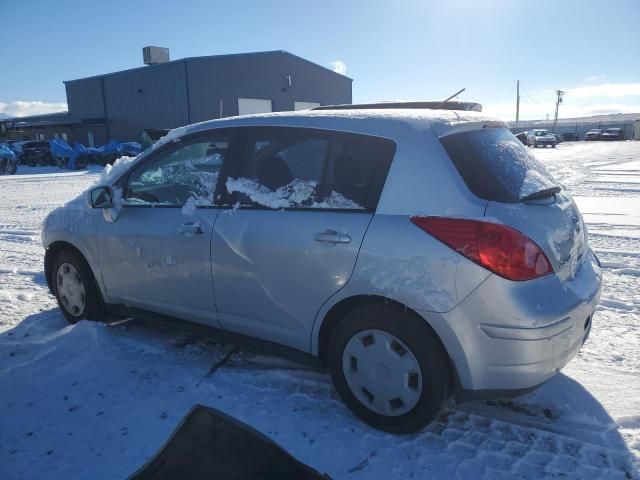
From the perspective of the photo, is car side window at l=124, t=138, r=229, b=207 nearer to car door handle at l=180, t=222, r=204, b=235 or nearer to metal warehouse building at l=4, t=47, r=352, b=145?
car door handle at l=180, t=222, r=204, b=235

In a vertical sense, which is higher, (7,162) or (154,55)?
(154,55)

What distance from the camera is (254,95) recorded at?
104ft

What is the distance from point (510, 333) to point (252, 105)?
102ft

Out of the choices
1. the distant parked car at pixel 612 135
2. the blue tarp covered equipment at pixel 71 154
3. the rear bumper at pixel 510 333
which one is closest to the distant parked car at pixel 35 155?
the blue tarp covered equipment at pixel 71 154

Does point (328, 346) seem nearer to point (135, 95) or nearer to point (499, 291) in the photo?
point (499, 291)

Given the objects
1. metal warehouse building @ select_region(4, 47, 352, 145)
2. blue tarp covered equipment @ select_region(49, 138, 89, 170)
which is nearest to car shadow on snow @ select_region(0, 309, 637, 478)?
blue tarp covered equipment @ select_region(49, 138, 89, 170)

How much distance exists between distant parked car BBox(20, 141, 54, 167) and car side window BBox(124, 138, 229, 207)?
29623mm

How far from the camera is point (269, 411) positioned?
2936 mm

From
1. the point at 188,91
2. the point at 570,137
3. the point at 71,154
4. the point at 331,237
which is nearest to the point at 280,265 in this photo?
the point at 331,237

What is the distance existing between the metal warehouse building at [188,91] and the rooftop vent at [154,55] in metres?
0.07

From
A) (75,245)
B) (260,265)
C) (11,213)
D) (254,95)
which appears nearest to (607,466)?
(260,265)

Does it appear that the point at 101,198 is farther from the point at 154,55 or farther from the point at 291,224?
the point at 154,55

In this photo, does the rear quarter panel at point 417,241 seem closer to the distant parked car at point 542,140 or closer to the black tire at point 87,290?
the black tire at point 87,290

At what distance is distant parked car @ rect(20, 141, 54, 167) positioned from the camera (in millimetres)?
29094
